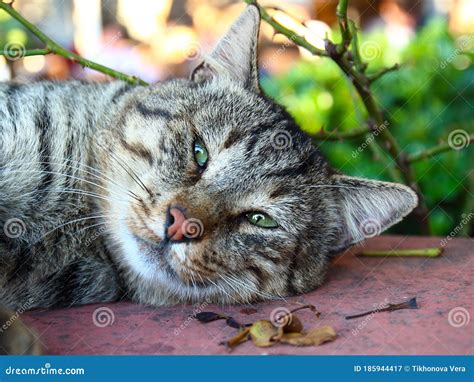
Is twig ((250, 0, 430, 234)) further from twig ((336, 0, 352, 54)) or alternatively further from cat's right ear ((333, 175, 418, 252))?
cat's right ear ((333, 175, 418, 252))

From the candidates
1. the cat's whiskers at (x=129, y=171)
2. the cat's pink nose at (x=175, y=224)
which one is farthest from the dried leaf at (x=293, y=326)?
the cat's whiskers at (x=129, y=171)

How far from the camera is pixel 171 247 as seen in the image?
179cm

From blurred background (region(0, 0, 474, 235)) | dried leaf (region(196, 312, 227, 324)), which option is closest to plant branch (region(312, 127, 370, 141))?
blurred background (region(0, 0, 474, 235))

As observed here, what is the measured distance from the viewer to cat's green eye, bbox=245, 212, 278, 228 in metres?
1.95

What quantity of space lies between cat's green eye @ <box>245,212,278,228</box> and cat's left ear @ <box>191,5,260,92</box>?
48 centimetres

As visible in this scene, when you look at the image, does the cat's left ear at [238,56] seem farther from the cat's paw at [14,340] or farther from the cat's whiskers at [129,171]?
the cat's paw at [14,340]

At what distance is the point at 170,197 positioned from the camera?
71.9 inches

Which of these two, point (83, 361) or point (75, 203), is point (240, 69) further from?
point (83, 361)

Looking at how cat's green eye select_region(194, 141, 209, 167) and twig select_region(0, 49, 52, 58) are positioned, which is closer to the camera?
cat's green eye select_region(194, 141, 209, 167)

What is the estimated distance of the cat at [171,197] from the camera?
6.10 feet

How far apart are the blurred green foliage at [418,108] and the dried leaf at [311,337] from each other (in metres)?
1.57

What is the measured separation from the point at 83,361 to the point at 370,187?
107cm

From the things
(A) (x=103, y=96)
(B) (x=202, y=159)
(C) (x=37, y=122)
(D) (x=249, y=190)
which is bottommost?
(D) (x=249, y=190)

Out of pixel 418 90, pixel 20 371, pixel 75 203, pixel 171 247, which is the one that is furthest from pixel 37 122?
pixel 418 90
